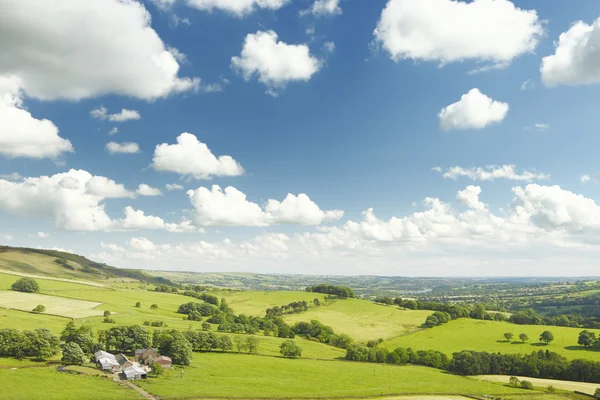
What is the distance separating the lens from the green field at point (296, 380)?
94.1m

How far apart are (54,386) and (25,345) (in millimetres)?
27959

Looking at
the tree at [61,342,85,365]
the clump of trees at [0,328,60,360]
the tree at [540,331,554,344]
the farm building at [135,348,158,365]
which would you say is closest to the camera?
the clump of trees at [0,328,60,360]

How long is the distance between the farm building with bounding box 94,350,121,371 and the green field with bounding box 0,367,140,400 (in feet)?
32.7

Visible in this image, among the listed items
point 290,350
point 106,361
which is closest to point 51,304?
point 106,361

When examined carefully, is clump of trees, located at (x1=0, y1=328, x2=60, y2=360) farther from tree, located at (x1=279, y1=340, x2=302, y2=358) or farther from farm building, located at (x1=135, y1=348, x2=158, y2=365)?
tree, located at (x1=279, y1=340, x2=302, y2=358)

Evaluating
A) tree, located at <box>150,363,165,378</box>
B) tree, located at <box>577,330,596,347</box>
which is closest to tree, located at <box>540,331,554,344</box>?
tree, located at <box>577,330,596,347</box>

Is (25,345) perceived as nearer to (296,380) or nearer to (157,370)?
(157,370)

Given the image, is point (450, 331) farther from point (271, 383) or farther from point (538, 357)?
point (271, 383)

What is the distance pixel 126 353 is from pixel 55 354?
19889mm

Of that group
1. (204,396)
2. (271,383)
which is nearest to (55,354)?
(204,396)

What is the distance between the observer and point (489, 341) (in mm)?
176750

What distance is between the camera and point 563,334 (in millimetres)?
182250

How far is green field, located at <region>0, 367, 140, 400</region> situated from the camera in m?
76.9

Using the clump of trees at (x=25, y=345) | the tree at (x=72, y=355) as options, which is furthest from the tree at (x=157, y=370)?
the clump of trees at (x=25, y=345)
